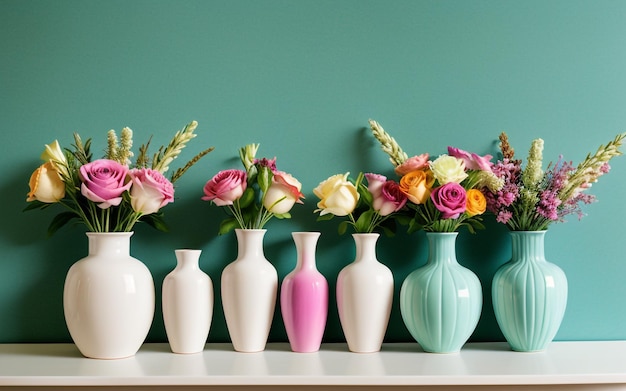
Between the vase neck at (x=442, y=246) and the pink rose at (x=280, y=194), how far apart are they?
341 mm

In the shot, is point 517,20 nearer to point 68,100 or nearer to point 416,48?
point 416,48

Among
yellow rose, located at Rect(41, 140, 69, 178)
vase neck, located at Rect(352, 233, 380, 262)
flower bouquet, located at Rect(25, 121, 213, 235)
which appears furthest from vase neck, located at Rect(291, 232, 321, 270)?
yellow rose, located at Rect(41, 140, 69, 178)

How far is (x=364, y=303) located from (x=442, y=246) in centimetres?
23

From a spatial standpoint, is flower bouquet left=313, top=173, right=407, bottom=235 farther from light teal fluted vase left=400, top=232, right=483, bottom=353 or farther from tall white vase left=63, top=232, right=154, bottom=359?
tall white vase left=63, top=232, right=154, bottom=359

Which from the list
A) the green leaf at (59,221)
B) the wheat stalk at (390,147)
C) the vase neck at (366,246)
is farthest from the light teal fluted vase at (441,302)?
the green leaf at (59,221)

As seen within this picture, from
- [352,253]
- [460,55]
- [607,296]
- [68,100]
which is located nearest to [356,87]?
[460,55]

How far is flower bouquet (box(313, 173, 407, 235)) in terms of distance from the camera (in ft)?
4.39

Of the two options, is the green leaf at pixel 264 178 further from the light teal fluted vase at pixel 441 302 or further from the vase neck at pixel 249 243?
the light teal fluted vase at pixel 441 302

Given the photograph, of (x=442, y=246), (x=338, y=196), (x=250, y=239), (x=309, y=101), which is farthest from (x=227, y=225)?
(x=442, y=246)

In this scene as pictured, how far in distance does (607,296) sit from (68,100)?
59.5 inches

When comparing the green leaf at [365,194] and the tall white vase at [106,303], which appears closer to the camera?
the tall white vase at [106,303]

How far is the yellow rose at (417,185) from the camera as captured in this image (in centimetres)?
132

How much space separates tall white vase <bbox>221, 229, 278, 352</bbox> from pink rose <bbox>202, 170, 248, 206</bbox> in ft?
0.29

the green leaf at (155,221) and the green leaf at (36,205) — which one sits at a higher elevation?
the green leaf at (36,205)
